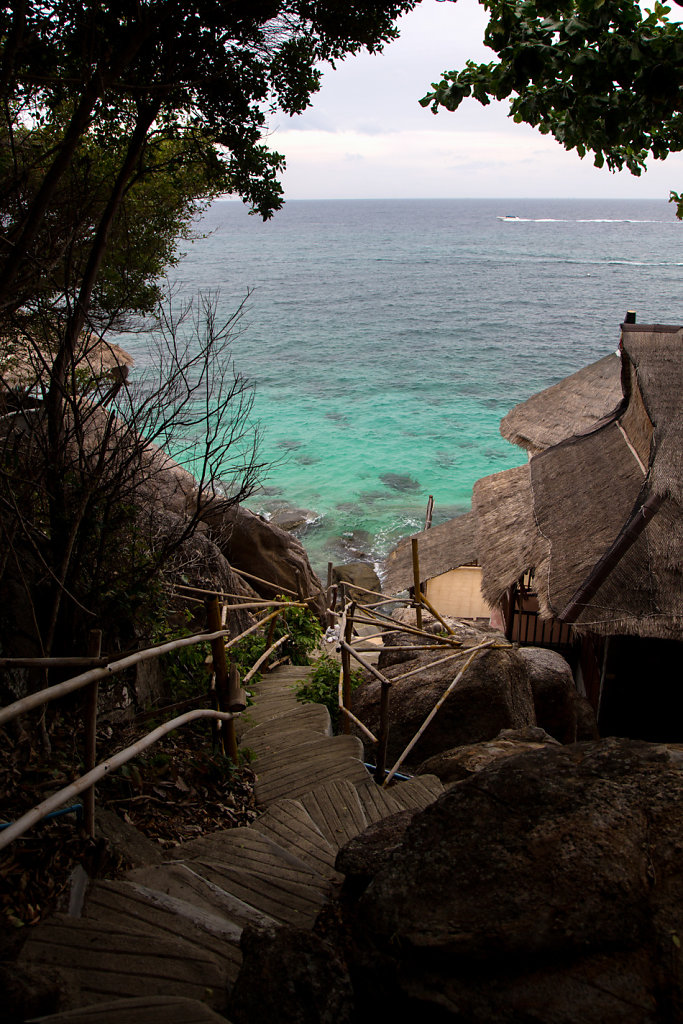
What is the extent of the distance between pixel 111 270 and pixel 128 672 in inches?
384

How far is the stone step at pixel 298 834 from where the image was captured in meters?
3.66

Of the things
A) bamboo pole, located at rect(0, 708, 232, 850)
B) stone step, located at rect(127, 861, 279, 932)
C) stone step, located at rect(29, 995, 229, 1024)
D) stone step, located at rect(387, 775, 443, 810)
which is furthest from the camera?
stone step, located at rect(387, 775, 443, 810)

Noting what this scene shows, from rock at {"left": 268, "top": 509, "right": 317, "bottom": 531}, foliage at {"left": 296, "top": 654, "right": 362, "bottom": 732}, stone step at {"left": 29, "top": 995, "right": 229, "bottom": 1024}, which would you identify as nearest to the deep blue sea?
rock at {"left": 268, "top": 509, "right": 317, "bottom": 531}

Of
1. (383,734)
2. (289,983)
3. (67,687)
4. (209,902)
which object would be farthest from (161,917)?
(383,734)

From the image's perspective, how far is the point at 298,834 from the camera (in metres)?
3.93

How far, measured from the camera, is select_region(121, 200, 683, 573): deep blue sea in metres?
Result: 25.7

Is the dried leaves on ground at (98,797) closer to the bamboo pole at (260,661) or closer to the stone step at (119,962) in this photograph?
the stone step at (119,962)

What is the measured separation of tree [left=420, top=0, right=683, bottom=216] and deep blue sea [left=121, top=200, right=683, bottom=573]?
1105cm

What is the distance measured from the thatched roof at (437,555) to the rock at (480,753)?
5994mm


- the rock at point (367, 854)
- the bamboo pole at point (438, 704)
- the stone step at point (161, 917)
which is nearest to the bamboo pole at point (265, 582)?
the bamboo pole at point (438, 704)

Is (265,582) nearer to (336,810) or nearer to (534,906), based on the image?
(336,810)

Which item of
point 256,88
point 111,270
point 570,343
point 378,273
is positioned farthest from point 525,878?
point 378,273

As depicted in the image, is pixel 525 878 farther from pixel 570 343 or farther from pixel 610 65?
pixel 570 343

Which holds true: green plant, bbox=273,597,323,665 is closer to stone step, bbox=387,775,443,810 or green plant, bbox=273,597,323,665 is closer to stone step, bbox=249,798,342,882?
stone step, bbox=387,775,443,810
